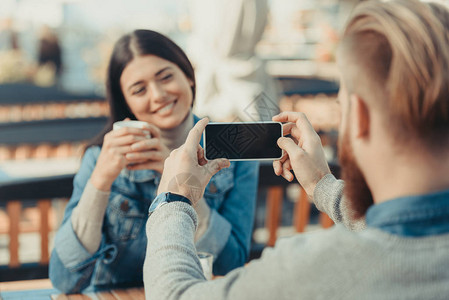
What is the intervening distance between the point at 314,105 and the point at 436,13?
5.27m

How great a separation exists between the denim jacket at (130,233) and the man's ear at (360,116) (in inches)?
34.2

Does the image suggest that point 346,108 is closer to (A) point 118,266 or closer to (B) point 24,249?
(A) point 118,266

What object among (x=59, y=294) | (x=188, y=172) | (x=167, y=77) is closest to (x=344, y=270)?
(x=188, y=172)

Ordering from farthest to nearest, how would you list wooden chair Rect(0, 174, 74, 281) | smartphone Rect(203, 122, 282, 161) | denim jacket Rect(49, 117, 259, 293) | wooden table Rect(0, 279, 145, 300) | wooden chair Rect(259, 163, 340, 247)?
1. wooden chair Rect(259, 163, 340, 247)
2. wooden chair Rect(0, 174, 74, 281)
3. denim jacket Rect(49, 117, 259, 293)
4. wooden table Rect(0, 279, 145, 300)
5. smartphone Rect(203, 122, 282, 161)

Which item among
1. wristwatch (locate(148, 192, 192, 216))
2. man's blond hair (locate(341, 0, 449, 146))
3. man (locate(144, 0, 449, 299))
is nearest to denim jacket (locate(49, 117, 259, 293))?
wristwatch (locate(148, 192, 192, 216))

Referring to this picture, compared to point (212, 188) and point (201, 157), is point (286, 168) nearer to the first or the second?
point (201, 157)

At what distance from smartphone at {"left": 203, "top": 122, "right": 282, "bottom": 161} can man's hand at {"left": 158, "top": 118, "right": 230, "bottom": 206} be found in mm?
109

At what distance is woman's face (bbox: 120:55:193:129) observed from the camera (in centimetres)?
166

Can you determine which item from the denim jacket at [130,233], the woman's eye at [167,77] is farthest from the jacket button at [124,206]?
the woman's eye at [167,77]

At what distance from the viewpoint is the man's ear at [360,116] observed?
74cm

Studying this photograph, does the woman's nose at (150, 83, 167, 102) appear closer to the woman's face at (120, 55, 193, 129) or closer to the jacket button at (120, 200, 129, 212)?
the woman's face at (120, 55, 193, 129)

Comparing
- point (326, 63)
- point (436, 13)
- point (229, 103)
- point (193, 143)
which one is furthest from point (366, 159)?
point (326, 63)

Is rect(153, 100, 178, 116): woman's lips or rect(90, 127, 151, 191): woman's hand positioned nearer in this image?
rect(90, 127, 151, 191): woman's hand

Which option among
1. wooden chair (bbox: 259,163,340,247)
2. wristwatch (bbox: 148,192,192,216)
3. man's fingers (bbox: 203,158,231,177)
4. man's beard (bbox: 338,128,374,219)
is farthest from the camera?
wooden chair (bbox: 259,163,340,247)
